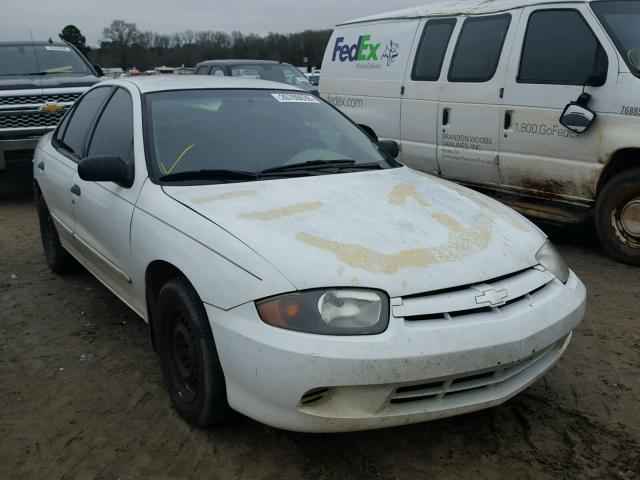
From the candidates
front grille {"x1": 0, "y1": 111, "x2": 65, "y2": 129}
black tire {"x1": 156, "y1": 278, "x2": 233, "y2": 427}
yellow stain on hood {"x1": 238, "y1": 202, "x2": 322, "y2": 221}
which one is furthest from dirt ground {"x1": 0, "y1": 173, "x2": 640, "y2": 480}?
front grille {"x1": 0, "y1": 111, "x2": 65, "y2": 129}

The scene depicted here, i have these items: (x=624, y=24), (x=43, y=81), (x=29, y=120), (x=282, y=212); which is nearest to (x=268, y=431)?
(x=282, y=212)

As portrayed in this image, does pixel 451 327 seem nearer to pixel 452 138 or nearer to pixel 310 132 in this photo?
pixel 310 132

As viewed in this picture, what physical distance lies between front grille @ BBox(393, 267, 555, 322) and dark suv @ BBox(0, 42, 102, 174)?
22.6ft

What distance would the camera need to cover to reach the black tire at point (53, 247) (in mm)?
4809

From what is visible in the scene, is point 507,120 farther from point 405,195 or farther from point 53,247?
point 53,247

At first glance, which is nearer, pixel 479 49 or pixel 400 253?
pixel 400 253

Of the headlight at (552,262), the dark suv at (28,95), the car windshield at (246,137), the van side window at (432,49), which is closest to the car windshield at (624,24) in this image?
the van side window at (432,49)

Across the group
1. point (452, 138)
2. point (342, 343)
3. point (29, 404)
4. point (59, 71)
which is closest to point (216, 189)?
point (342, 343)

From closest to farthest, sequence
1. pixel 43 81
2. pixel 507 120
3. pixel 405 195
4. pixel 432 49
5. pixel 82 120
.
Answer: pixel 405 195
pixel 82 120
pixel 507 120
pixel 432 49
pixel 43 81

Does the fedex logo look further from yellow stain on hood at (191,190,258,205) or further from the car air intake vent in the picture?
the car air intake vent

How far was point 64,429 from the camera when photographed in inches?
112

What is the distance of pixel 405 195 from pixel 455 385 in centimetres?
106

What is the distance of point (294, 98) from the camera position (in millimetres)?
3980

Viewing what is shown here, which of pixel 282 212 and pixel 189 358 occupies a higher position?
pixel 282 212
